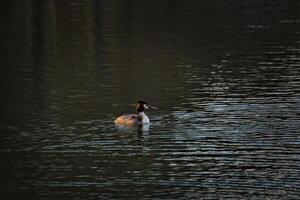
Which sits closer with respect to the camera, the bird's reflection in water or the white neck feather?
the bird's reflection in water

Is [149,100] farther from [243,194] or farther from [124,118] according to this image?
[243,194]

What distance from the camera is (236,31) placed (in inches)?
3083

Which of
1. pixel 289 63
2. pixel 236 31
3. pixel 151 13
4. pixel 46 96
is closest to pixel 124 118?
pixel 46 96

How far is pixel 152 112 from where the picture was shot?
4262 cm

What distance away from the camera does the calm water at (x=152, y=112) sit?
3020 centimetres

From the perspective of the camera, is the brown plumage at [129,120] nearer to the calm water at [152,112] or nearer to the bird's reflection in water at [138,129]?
the bird's reflection in water at [138,129]

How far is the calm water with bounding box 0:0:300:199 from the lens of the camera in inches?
1189

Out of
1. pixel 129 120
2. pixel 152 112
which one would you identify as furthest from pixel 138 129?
pixel 152 112

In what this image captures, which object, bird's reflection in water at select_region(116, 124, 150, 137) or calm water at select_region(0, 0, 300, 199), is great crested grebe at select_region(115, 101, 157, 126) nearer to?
bird's reflection in water at select_region(116, 124, 150, 137)

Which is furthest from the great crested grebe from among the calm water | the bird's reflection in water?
the calm water

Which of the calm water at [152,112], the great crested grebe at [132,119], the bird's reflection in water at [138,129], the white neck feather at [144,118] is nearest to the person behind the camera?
the calm water at [152,112]

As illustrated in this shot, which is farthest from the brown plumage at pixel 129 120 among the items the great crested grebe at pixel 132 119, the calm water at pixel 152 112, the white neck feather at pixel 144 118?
the calm water at pixel 152 112

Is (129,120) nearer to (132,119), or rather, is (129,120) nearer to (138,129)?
(132,119)

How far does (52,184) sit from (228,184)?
5.03 metres
